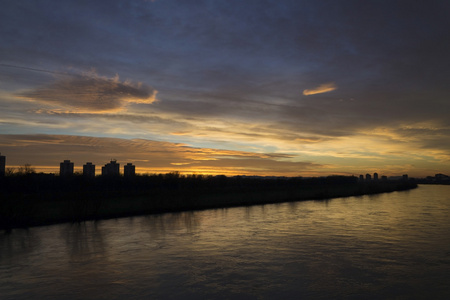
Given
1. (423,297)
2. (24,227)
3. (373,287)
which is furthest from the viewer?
(24,227)

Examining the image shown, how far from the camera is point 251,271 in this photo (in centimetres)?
1115

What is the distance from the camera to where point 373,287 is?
375 inches

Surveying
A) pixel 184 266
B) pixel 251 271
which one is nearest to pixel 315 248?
pixel 251 271

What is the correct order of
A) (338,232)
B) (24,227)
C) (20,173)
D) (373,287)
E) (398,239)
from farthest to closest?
(20,173) → (24,227) → (338,232) → (398,239) → (373,287)

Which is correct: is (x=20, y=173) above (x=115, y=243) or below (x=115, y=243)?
above

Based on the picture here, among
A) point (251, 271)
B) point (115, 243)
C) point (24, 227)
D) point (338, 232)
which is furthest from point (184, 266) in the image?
point (24, 227)

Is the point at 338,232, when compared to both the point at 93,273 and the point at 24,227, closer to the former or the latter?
the point at 93,273

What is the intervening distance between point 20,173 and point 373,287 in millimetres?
50994

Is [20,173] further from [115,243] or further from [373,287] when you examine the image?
[373,287]

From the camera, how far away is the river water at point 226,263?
919 centimetres

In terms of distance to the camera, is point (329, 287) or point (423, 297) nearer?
point (423, 297)

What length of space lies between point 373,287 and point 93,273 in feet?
27.0

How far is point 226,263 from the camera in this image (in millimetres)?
12195

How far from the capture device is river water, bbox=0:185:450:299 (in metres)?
9.19
